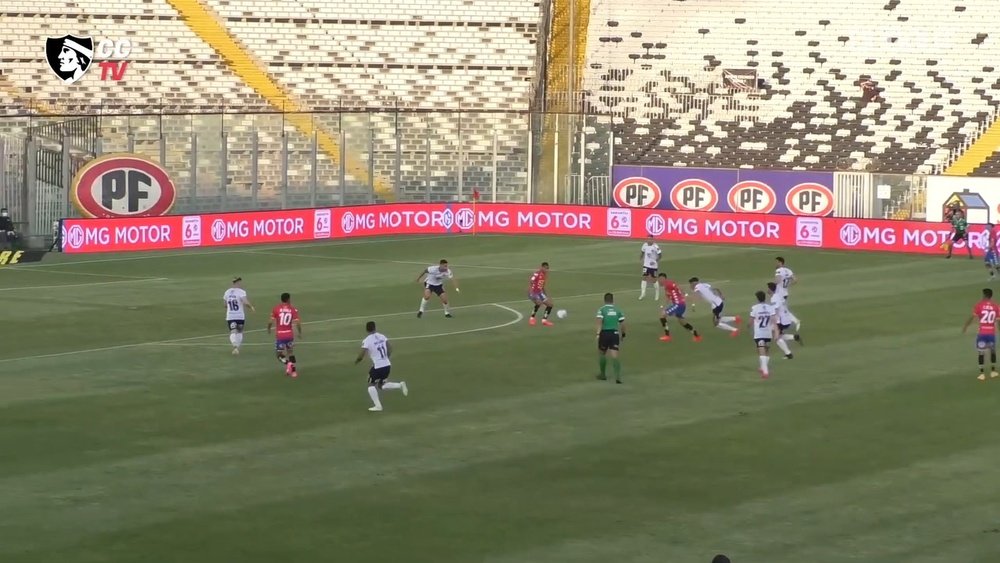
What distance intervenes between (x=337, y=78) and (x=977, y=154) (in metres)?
26.9

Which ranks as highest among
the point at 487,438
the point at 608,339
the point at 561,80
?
the point at 561,80

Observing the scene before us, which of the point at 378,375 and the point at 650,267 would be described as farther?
the point at 650,267

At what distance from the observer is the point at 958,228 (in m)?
54.1

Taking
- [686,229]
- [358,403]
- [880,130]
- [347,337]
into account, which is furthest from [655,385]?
[880,130]

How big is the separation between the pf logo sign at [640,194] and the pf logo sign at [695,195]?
0.81 metres

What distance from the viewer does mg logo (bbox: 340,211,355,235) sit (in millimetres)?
60116

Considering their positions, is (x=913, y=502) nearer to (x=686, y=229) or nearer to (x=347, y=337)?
(x=347, y=337)

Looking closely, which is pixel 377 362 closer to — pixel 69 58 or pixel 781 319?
pixel 781 319

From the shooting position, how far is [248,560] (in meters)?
18.7

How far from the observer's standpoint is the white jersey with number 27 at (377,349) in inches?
1073

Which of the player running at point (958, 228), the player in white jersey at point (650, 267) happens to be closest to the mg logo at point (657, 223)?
the player running at point (958, 228)

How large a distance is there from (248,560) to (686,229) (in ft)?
142

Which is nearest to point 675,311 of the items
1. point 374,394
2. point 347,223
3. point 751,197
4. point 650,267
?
point 650,267

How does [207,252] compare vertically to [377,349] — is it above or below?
above
